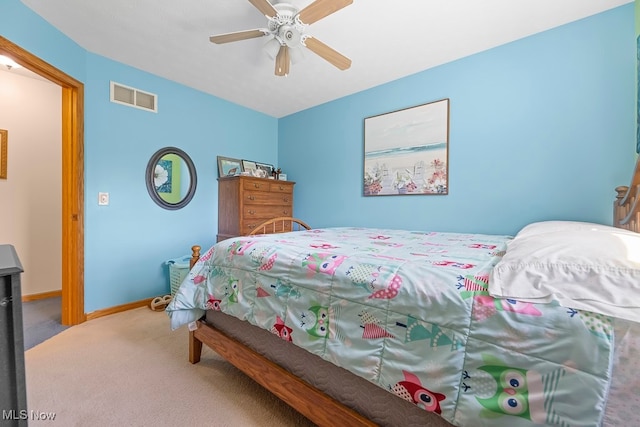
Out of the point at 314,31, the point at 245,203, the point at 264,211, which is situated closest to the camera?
the point at 314,31

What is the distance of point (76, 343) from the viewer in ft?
6.62

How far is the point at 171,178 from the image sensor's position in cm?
302

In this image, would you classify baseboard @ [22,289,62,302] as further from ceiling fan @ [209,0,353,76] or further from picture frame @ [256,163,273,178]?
ceiling fan @ [209,0,353,76]

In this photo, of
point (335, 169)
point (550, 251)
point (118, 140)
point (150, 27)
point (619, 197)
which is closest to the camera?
point (550, 251)

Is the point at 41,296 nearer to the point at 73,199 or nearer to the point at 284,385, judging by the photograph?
the point at 73,199

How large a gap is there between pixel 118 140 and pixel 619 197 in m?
4.17

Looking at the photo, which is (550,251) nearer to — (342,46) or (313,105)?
(342,46)

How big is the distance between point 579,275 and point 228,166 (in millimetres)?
3502

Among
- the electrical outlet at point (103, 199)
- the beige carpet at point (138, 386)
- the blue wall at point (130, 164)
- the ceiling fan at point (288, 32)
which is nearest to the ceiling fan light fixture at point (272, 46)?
the ceiling fan at point (288, 32)

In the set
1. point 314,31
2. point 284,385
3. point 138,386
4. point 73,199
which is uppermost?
point 314,31

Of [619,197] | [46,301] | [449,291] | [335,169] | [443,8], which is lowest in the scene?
[46,301]

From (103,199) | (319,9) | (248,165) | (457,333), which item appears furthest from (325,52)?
(103,199)

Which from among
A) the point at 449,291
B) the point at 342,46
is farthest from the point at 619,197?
the point at 342,46

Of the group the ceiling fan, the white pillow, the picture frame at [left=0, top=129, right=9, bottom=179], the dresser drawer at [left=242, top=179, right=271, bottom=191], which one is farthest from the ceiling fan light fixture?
the picture frame at [left=0, top=129, right=9, bottom=179]
